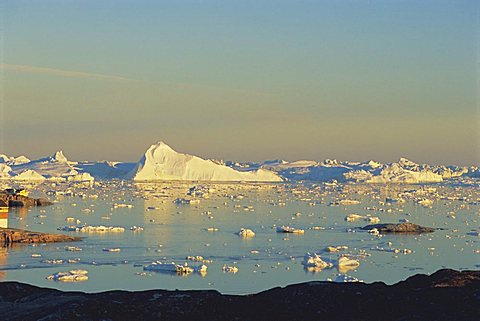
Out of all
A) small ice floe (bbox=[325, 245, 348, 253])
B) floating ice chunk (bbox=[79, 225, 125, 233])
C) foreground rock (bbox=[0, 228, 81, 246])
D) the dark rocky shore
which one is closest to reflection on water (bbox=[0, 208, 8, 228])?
floating ice chunk (bbox=[79, 225, 125, 233])

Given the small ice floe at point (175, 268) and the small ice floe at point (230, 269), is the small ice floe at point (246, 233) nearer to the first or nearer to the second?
the small ice floe at point (230, 269)

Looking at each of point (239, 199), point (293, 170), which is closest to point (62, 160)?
point (293, 170)

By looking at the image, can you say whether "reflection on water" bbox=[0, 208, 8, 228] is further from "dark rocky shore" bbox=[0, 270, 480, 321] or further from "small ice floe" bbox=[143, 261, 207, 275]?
"dark rocky shore" bbox=[0, 270, 480, 321]

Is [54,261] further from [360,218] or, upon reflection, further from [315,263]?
[360,218]

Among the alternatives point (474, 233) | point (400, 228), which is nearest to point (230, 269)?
point (400, 228)

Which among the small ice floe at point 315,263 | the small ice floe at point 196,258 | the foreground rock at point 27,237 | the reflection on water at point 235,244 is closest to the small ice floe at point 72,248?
the reflection on water at point 235,244

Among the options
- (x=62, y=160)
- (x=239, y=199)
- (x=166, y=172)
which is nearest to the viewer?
(x=239, y=199)

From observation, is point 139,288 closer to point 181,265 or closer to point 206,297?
point 181,265
